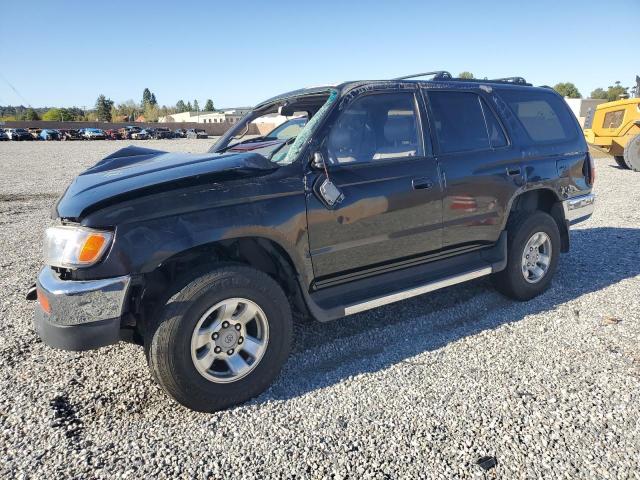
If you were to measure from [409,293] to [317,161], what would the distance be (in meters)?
1.21

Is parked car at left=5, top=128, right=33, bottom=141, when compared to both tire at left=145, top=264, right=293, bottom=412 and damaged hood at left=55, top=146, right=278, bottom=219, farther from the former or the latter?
tire at left=145, top=264, right=293, bottom=412

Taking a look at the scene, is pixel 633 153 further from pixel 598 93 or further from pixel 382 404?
pixel 598 93

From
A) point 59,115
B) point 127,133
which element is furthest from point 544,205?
point 59,115

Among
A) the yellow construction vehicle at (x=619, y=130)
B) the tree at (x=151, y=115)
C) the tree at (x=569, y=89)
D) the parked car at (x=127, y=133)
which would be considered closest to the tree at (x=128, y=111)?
the tree at (x=151, y=115)

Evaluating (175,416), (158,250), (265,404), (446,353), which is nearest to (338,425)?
(265,404)

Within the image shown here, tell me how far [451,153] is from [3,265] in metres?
5.39

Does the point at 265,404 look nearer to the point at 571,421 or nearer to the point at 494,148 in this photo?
the point at 571,421

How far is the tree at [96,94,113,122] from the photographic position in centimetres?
10797

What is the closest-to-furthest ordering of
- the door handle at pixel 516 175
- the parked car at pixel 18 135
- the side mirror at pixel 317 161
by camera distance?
1. the side mirror at pixel 317 161
2. the door handle at pixel 516 175
3. the parked car at pixel 18 135

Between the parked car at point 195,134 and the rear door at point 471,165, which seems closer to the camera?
the rear door at point 471,165

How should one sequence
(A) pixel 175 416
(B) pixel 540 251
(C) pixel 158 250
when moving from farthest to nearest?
(B) pixel 540 251, (A) pixel 175 416, (C) pixel 158 250

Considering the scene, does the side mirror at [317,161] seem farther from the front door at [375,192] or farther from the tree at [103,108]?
the tree at [103,108]

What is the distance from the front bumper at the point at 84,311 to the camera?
8.30 ft

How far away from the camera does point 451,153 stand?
381 cm
